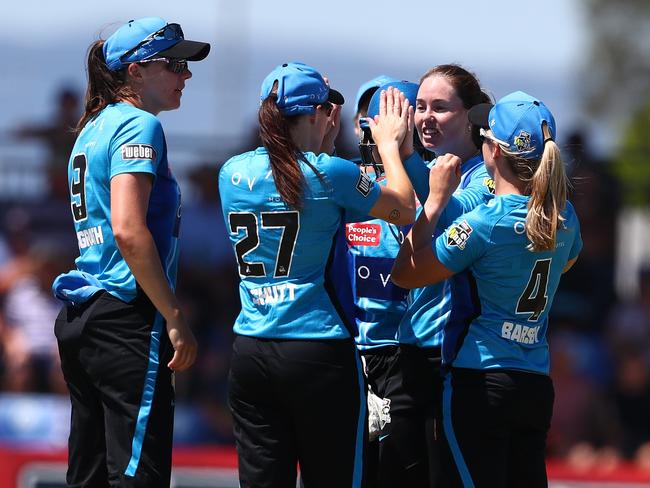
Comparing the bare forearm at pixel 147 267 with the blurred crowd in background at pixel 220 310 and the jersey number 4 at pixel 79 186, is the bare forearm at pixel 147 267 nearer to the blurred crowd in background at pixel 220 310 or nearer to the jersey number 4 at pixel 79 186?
the jersey number 4 at pixel 79 186

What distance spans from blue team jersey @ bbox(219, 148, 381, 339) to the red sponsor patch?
54 cm

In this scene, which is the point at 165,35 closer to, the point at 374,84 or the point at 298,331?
the point at 374,84

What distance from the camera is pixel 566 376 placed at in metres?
9.85

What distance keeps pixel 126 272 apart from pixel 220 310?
19.9 ft

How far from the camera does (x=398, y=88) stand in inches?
176

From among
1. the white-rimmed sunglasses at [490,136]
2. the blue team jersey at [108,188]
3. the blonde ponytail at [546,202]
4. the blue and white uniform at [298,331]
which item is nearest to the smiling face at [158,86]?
the blue team jersey at [108,188]

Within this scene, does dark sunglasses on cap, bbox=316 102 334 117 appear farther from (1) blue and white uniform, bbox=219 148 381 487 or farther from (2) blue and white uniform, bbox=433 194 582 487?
(2) blue and white uniform, bbox=433 194 582 487

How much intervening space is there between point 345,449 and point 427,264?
0.70 meters

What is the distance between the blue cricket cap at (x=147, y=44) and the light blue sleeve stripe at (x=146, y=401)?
962 millimetres

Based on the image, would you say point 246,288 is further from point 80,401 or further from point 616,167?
point 616,167

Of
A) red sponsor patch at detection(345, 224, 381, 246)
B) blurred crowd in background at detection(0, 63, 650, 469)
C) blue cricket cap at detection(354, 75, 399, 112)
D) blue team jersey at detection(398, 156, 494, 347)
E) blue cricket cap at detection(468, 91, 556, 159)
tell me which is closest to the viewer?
blue cricket cap at detection(468, 91, 556, 159)

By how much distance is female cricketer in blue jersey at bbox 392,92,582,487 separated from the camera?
12.8 feet

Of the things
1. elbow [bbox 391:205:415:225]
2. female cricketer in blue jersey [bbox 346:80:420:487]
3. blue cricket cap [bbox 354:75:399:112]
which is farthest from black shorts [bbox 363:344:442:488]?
blue cricket cap [bbox 354:75:399:112]

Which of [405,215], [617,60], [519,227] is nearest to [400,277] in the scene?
[405,215]
